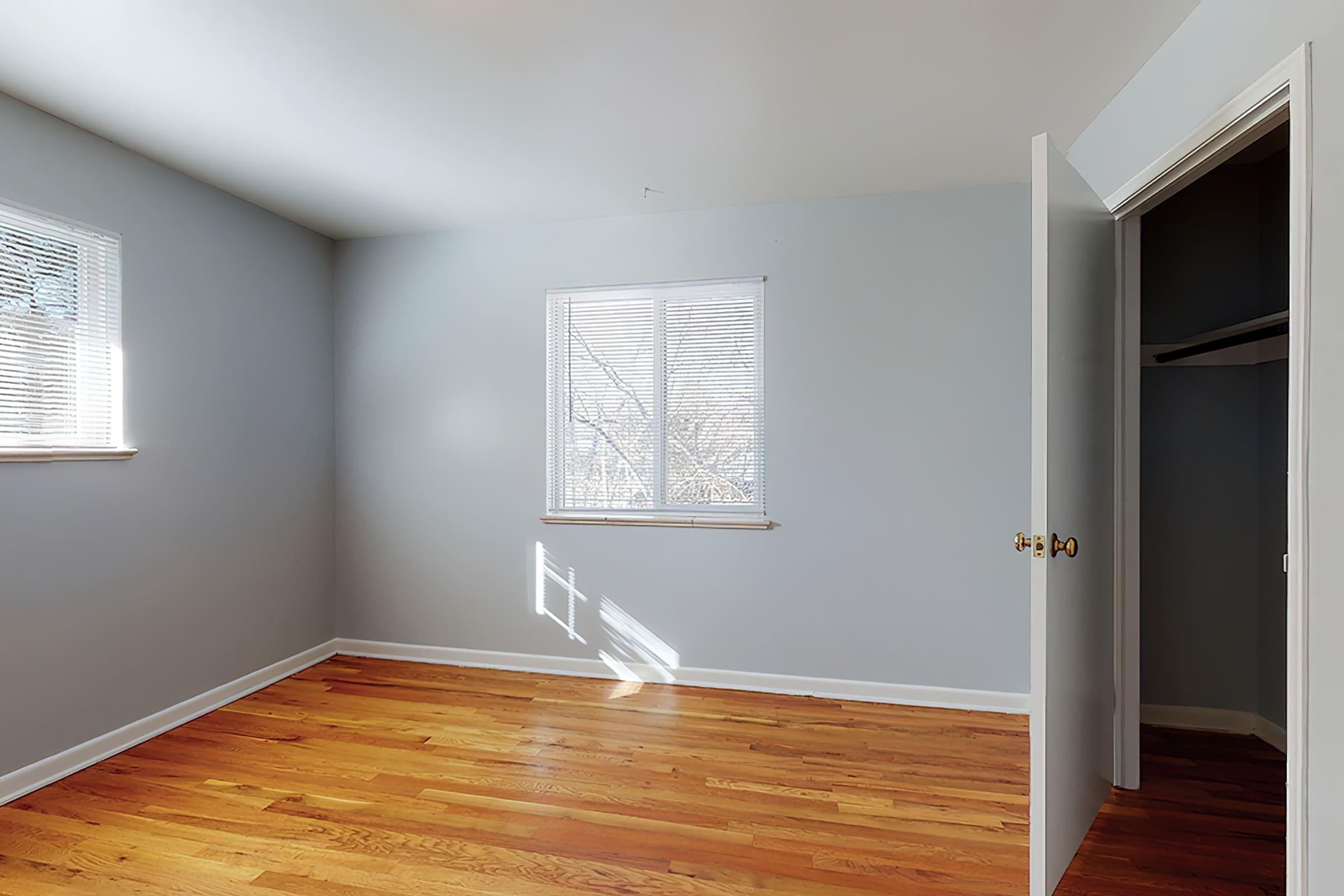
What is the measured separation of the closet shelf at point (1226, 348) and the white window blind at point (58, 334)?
4329 mm

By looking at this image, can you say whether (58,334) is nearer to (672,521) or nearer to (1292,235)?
(672,521)

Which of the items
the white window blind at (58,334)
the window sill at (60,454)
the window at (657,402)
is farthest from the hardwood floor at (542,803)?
the white window blind at (58,334)

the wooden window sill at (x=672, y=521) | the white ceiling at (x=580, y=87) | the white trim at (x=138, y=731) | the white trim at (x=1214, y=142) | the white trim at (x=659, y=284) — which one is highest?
the white ceiling at (x=580, y=87)

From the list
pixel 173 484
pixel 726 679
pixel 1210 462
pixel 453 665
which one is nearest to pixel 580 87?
pixel 173 484

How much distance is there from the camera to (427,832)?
238cm

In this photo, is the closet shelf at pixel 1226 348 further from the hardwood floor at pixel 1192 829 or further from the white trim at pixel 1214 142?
the hardwood floor at pixel 1192 829

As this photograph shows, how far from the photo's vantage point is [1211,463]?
10.3 ft

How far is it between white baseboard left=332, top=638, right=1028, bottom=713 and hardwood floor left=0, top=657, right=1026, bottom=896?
3.4 inches

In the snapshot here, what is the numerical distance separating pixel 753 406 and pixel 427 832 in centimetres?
239

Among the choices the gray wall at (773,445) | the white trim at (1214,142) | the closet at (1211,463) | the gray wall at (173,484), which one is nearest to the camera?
the white trim at (1214,142)

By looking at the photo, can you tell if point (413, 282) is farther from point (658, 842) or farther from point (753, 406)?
point (658, 842)

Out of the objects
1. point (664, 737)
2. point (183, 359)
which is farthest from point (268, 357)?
point (664, 737)

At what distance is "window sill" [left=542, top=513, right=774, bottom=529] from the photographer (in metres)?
3.76

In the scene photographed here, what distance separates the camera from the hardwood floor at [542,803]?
214 centimetres
